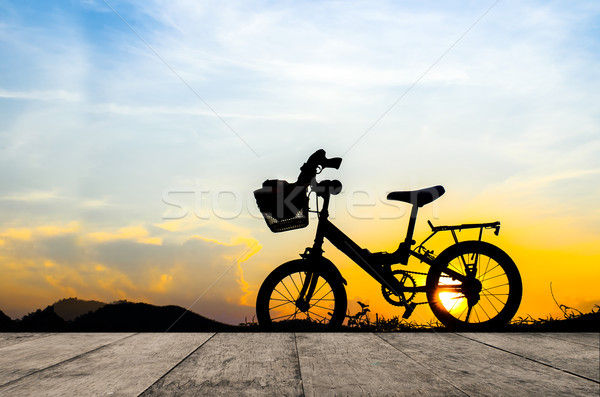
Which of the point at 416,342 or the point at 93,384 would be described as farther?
the point at 416,342

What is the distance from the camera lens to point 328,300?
14.5ft

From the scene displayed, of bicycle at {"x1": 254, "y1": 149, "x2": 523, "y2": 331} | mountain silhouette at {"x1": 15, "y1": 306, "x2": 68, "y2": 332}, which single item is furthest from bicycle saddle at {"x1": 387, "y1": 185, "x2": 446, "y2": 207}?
mountain silhouette at {"x1": 15, "y1": 306, "x2": 68, "y2": 332}

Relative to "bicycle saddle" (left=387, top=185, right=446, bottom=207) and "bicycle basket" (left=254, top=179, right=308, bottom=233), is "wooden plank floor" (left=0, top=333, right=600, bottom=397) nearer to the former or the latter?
"bicycle basket" (left=254, top=179, right=308, bottom=233)

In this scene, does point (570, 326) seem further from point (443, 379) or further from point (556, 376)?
point (443, 379)

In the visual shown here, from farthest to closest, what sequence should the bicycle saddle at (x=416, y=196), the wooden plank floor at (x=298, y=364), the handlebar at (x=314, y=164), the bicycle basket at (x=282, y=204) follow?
the bicycle saddle at (x=416, y=196) < the handlebar at (x=314, y=164) < the bicycle basket at (x=282, y=204) < the wooden plank floor at (x=298, y=364)

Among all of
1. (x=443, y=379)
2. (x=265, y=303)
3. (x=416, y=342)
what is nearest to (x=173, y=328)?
(x=265, y=303)

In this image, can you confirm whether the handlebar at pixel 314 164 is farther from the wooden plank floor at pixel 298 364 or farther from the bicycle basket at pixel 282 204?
the wooden plank floor at pixel 298 364

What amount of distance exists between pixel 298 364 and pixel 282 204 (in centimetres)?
168

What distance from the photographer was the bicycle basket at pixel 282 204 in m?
4.21

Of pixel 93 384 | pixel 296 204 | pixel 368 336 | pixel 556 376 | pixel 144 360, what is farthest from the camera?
pixel 296 204

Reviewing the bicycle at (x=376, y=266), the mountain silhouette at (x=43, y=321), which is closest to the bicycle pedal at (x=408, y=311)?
the bicycle at (x=376, y=266)

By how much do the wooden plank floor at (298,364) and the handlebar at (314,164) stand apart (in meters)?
1.26

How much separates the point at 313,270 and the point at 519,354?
1.77 meters

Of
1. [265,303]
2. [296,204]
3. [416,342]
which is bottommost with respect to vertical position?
[416,342]
